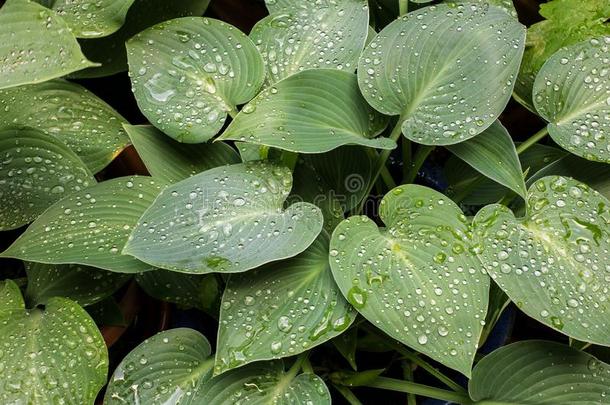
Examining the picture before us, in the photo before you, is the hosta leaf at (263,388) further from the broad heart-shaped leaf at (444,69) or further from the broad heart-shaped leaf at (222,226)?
the broad heart-shaped leaf at (444,69)

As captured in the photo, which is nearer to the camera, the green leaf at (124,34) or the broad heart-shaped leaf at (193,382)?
the broad heart-shaped leaf at (193,382)

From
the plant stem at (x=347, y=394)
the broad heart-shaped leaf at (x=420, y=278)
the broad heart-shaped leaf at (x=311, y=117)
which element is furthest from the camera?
the plant stem at (x=347, y=394)

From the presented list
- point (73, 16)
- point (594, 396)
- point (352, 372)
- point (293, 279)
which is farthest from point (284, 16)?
point (594, 396)

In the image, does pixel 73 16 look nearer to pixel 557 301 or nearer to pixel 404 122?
pixel 404 122

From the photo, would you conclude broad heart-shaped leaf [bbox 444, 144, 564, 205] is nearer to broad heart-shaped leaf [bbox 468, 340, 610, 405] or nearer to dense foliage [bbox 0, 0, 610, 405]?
dense foliage [bbox 0, 0, 610, 405]

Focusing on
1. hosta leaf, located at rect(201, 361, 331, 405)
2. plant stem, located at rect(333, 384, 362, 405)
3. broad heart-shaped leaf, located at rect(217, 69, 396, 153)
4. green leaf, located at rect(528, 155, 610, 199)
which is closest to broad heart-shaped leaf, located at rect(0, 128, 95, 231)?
broad heart-shaped leaf, located at rect(217, 69, 396, 153)

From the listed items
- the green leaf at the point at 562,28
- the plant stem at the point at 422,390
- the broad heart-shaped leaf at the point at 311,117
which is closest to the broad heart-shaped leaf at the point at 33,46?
the broad heart-shaped leaf at the point at 311,117
